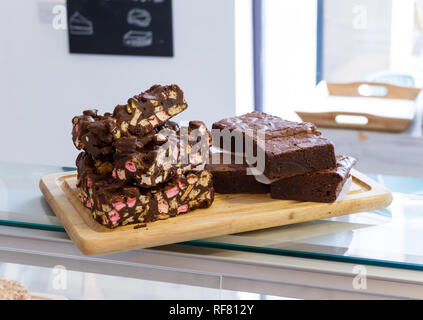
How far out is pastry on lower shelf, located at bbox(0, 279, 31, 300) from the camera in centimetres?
129

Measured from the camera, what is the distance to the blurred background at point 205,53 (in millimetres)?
3875

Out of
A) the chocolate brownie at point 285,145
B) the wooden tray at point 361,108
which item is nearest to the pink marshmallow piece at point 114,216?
the chocolate brownie at point 285,145

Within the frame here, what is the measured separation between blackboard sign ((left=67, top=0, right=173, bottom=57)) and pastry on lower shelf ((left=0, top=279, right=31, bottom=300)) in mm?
2815

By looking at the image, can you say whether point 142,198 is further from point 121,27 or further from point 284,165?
point 121,27

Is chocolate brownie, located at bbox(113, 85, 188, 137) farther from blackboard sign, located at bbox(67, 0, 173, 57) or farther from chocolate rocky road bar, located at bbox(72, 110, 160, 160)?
blackboard sign, located at bbox(67, 0, 173, 57)

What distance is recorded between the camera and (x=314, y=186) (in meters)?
1.42

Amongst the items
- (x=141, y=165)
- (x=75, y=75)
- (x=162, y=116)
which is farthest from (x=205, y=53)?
(x=141, y=165)

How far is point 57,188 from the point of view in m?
1.57

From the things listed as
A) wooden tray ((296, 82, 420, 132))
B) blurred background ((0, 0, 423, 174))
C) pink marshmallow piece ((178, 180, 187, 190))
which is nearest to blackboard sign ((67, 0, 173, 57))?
blurred background ((0, 0, 423, 174))

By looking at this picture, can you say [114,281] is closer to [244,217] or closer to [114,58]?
[244,217]

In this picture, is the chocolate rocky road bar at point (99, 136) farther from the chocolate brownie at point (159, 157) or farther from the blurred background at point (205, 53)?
the blurred background at point (205, 53)

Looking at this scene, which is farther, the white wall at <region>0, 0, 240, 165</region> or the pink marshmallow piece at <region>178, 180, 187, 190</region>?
the white wall at <region>0, 0, 240, 165</region>

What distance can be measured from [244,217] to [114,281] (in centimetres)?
31
